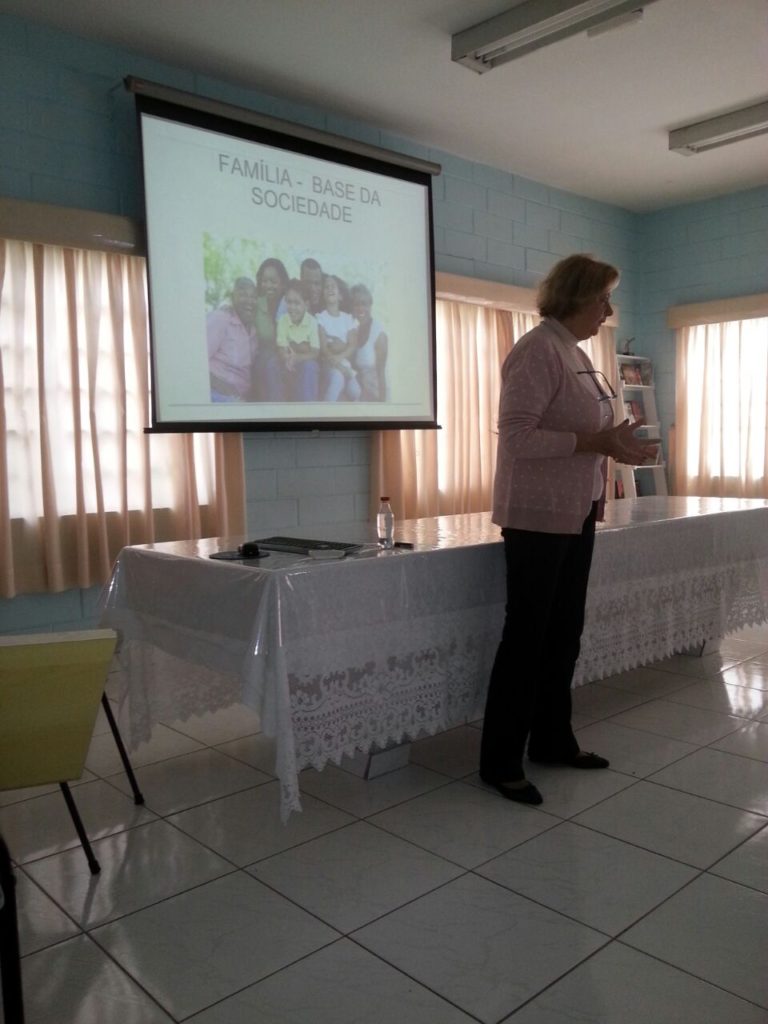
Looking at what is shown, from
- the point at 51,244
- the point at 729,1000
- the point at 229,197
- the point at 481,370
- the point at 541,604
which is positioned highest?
the point at 229,197

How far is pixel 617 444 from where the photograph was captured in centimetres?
218

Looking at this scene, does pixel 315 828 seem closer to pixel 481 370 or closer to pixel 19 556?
pixel 19 556

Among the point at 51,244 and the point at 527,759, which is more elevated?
the point at 51,244

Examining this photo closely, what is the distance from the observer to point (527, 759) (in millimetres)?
2578

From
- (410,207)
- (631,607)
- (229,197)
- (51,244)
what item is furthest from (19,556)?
(410,207)

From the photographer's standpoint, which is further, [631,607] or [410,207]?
[410,207]

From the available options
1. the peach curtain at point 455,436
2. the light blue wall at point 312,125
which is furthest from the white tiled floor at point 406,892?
the peach curtain at point 455,436

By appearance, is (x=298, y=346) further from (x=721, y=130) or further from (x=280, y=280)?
(x=721, y=130)

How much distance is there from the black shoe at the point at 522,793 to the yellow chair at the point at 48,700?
1.12 meters

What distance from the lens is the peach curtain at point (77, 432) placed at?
350 cm

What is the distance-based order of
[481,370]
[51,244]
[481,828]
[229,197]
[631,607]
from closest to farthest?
[481,828] < [631,607] < [51,244] < [229,197] < [481,370]

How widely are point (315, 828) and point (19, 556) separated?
2.05 meters

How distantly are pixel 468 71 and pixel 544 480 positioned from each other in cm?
271

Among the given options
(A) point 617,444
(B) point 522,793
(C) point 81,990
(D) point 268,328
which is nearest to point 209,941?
(C) point 81,990
